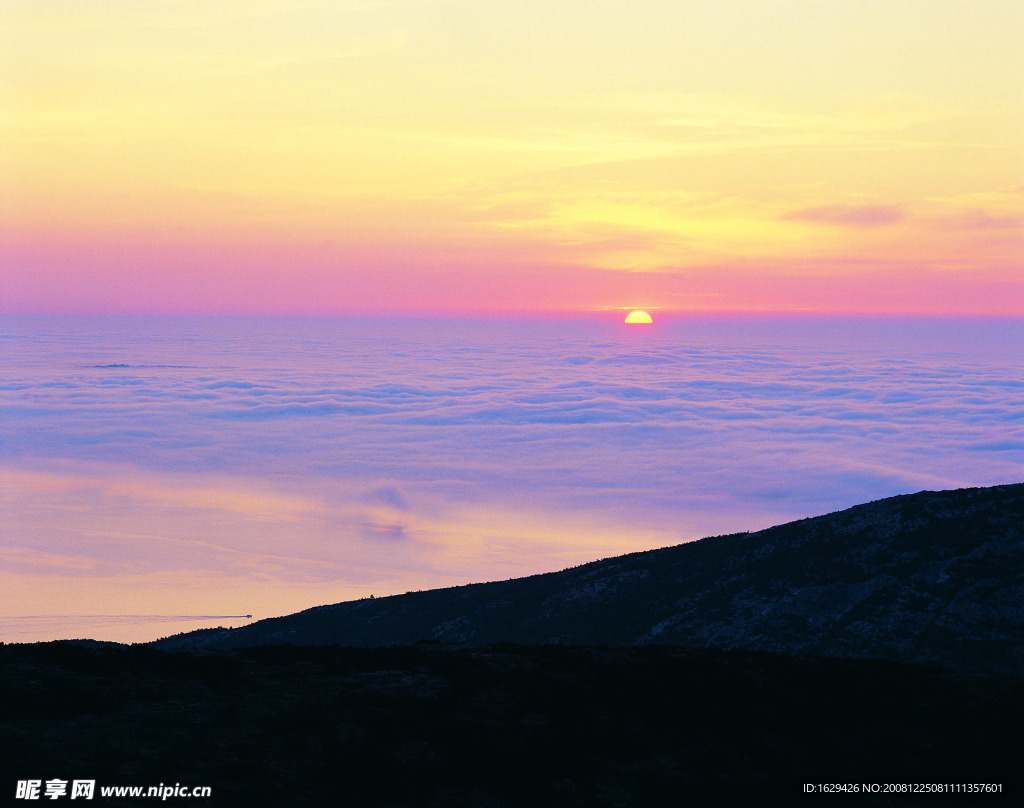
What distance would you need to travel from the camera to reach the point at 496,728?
54.9ft

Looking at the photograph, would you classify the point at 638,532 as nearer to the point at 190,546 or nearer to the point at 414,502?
the point at 414,502

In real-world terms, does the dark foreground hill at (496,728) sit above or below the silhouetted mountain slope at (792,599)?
below

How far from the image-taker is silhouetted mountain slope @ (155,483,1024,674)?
3288cm

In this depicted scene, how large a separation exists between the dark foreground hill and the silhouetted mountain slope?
1239 cm

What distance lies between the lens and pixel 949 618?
33000 millimetres

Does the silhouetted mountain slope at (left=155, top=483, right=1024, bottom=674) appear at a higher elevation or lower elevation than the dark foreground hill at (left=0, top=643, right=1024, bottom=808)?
higher

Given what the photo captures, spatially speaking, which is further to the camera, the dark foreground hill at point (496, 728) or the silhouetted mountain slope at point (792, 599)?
the silhouetted mountain slope at point (792, 599)

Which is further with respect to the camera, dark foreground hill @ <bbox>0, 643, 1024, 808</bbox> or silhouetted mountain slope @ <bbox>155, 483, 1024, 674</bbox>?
silhouetted mountain slope @ <bbox>155, 483, 1024, 674</bbox>

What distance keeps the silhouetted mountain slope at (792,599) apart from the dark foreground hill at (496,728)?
40.7 ft

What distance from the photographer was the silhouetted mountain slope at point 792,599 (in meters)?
32.9

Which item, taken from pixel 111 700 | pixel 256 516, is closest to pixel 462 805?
pixel 111 700

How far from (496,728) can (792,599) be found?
2369cm

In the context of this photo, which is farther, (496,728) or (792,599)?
(792,599)

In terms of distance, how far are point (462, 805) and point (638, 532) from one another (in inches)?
4760
